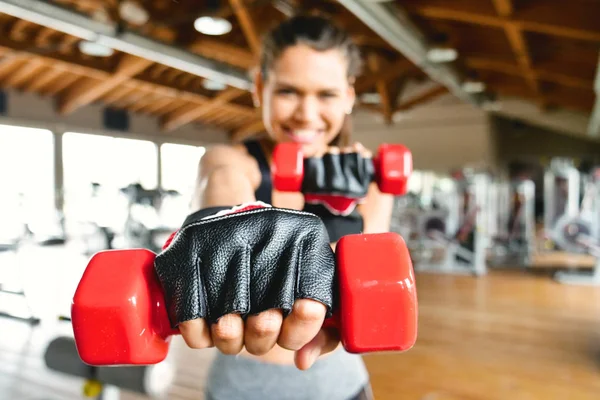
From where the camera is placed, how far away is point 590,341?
3.10 m

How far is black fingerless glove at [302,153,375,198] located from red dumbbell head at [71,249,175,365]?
27 centimetres

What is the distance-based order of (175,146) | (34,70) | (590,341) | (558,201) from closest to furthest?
(590,341), (558,201), (34,70), (175,146)

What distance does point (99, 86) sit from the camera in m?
8.26

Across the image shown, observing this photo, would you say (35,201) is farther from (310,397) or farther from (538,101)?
(538,101)

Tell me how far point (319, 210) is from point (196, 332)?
38 centimetres

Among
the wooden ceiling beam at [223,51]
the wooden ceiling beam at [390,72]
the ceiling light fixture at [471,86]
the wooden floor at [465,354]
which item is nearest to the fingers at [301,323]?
the wooden floor at [465,354]

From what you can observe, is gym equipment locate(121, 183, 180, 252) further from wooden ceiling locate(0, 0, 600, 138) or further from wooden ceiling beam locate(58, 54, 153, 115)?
wooden ceiling beam locate(58, 54, 153, 115)

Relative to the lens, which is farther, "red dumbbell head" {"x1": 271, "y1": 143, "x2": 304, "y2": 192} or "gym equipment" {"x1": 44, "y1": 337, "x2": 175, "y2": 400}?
"gym equipment" {"x1": 44, "y1": 337, "x2": 175, "y2": 400}

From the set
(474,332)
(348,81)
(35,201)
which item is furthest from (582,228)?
(35,201)

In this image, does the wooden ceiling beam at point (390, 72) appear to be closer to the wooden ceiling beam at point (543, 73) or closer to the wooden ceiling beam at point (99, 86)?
the wooden ceiling beam at point (543, 73)

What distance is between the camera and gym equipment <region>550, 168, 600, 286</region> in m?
5.18

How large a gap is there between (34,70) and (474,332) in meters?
8.03

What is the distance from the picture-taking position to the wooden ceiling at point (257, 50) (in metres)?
5.23

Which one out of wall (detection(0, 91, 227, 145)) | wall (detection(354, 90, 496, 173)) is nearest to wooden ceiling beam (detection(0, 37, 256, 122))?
wall (detection(0, 91, 227, 145))
